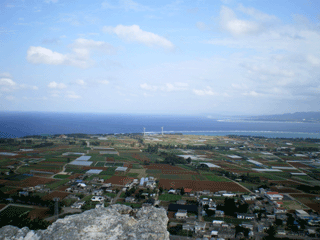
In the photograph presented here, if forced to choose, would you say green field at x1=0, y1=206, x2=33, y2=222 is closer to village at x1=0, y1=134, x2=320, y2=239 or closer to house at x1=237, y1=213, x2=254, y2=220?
village at x1=0, y1=134, x2=320, y2=239

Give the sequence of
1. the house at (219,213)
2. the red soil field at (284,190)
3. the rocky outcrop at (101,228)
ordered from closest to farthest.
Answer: the rocky outcrop at (101,228), the house at (219,213), the red soil field at (284,190)

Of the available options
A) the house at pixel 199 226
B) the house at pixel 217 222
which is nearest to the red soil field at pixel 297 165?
the house at pixel 217 222

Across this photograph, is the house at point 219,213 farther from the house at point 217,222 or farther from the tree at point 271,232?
the tree at point 271,232

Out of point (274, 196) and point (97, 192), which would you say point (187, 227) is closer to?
point (97, 192)

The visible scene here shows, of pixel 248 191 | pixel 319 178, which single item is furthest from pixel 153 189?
pixel 319 178

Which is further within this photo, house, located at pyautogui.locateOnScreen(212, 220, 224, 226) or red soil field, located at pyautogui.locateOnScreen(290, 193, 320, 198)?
red soil field, located at pyautogui.locateOnScreen(290, 193, 320, 198)

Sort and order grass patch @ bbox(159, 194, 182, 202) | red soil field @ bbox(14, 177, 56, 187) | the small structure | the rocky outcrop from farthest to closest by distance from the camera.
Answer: the small structure < red soil field @ bbox(14, 177, 56, 187) < grass patch @ bbox(159, 194, 182, 202) < the rocky outcrop

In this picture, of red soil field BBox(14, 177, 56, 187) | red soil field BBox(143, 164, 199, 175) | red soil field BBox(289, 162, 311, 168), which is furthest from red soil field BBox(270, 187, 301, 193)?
red soil field BBox(14, 177, 56, 187)

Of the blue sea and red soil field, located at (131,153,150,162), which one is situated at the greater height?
the blue sea
